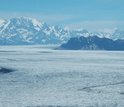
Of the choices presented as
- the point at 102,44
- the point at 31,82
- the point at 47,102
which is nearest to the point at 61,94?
the point at 47,102

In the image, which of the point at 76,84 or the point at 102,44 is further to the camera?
the point at 102,44

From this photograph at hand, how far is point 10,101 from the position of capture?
14.4 meters


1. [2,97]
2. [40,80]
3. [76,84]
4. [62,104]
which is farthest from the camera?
[40,80]

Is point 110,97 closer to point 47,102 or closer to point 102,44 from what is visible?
point 47,102

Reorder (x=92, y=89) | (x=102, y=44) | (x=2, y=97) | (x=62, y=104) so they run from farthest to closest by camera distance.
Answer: (x=102, y=44)
(x=92, y=89)
(x=2, y=97)
(x=62, y=104)

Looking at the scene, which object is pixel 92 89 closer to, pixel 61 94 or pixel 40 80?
pixel 61 94

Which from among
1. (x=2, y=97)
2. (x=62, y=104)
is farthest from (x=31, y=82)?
(x=62, y=104)

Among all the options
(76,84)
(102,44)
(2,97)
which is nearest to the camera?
A: (2,97)

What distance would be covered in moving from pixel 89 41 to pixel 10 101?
13164 centimetres

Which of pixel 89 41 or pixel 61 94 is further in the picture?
pixel 89 41

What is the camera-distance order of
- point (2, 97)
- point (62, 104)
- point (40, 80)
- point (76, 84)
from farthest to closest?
point (40, 80) < point (76, 84) < point (2, 97) < point (62, 104)

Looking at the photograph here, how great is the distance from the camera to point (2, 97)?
1528cm

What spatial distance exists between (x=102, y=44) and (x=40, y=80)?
121m

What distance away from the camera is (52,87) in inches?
736
